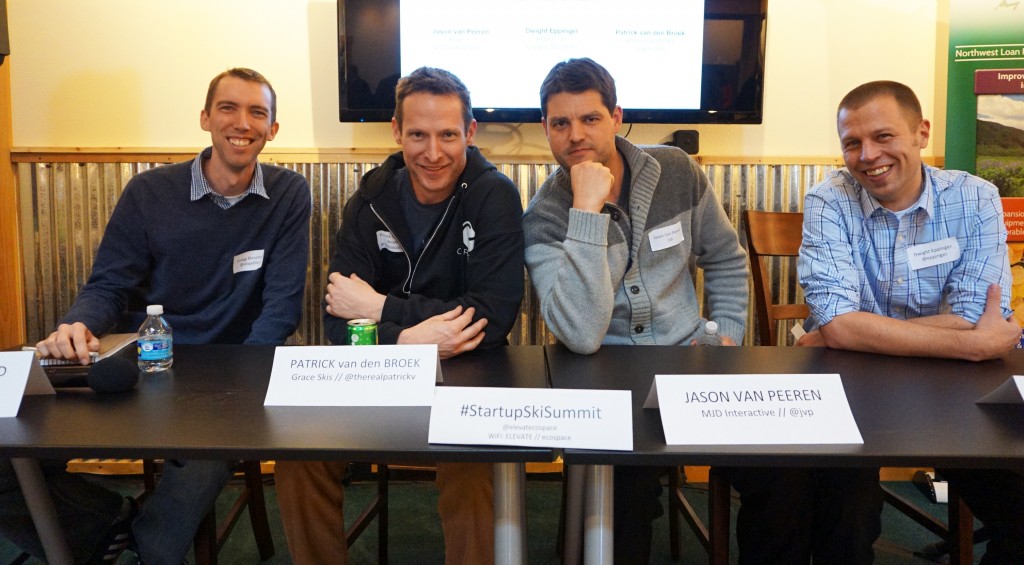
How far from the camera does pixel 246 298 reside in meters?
2.02

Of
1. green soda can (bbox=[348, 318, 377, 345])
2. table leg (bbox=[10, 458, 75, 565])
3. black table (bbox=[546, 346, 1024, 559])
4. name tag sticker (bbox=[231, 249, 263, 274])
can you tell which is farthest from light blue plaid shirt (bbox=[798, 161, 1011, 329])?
table leg (bbox=[10, 458, 75, 565])

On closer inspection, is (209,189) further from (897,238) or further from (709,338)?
(897,238)

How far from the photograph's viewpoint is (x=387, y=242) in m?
1.84

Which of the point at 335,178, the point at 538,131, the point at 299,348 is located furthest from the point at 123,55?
the point at 299,348

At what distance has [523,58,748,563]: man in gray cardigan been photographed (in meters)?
1.59

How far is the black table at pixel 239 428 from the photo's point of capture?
917mm

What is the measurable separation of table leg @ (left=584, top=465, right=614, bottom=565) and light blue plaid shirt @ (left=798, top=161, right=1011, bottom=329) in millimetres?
822

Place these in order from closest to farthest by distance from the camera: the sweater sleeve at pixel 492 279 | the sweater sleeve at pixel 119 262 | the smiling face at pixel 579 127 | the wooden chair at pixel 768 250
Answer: the sweater sleeve at pixel 492 279 < the smiling face at pixel 579 127 < the sweater sleeve at pixel 119 262 < the wooden chair at pixel 768 250

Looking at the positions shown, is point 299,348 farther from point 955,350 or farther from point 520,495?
point 955,350

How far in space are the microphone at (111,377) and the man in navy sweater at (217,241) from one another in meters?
0.69

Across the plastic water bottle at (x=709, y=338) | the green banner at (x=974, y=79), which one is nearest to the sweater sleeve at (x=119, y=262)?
the plastic water bottle at (x=709, y=338)

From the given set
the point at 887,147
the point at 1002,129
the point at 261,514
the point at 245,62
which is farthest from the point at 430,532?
the point at 1002,129

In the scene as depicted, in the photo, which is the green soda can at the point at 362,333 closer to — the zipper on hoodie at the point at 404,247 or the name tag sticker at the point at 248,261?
the zipper on hoodie at the point at 404,247

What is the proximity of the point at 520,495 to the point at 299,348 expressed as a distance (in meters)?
0.46
